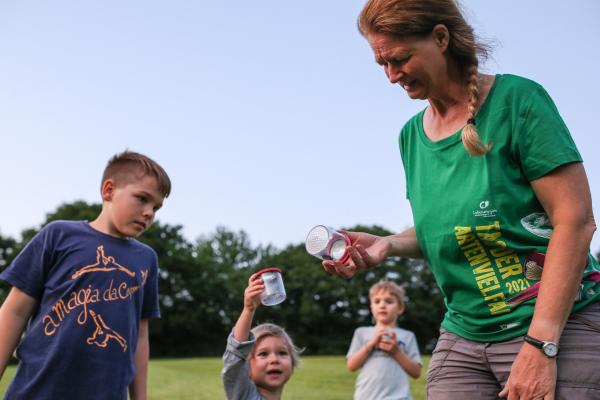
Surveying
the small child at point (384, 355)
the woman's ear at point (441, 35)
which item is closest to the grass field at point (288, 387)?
the small child at point (384, 355)

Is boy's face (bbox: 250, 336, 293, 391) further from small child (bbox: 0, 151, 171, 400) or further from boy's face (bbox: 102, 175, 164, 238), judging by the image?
boy's face (bbox: 102, 175, 164, 238)

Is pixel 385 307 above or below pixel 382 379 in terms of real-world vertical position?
above

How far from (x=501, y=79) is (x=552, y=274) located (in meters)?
0.73

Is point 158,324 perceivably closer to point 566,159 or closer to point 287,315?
point 287,315

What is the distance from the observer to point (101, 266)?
3.65 meters

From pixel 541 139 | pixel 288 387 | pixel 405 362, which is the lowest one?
pixel 288 387

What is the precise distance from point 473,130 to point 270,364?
8.97 ft

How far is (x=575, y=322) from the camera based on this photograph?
7.25 feet

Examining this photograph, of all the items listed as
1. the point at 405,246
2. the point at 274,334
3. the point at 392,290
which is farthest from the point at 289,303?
the point at 405,246

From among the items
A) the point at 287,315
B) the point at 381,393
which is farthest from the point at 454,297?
the point at 287,315

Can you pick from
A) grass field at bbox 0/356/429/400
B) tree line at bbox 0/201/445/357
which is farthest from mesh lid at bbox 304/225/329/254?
tree line at bbox 0/201/445/357

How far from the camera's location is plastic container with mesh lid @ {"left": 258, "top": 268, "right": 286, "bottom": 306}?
3787mm

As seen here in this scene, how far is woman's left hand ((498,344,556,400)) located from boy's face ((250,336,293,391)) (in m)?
2.58

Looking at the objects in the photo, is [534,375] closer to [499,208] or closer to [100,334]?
[499,208]
